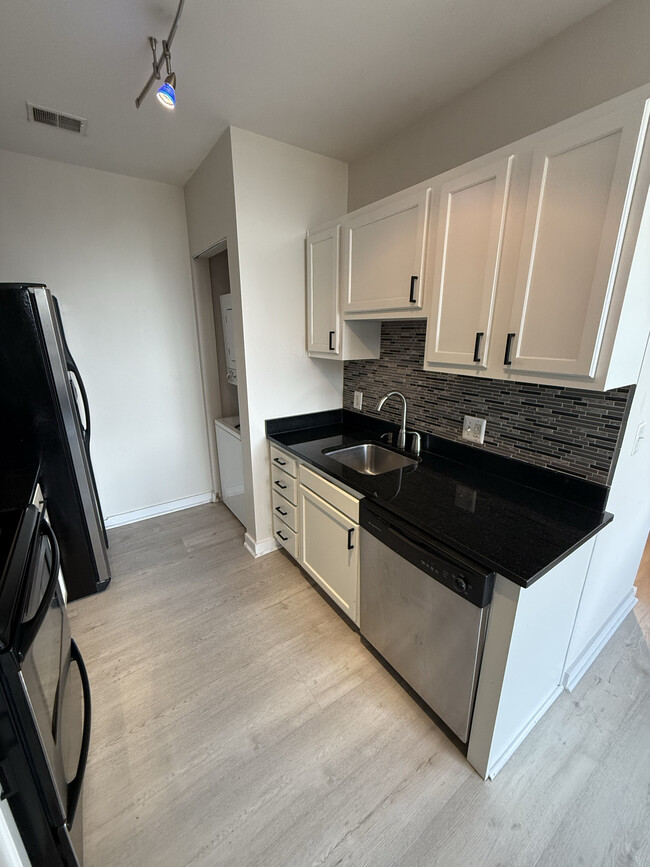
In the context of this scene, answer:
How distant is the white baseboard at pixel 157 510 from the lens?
2.95 m

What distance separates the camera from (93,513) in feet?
6.86

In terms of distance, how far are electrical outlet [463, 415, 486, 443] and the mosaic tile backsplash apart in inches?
1.0

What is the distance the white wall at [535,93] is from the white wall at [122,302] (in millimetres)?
1801

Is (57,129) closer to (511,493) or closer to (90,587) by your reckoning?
(90,587)

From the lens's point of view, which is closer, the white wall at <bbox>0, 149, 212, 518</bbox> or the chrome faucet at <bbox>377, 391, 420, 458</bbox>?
the chrome faucet at <bbox>377, 391, 420, 458</bbox>

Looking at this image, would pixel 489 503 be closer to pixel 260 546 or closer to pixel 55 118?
pixel 260 546

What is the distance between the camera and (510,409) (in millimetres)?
1616

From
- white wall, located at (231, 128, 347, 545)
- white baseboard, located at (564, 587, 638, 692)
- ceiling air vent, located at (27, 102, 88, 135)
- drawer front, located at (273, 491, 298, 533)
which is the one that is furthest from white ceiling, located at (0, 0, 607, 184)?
white baseboard, located at (564, 587, 638, 692)

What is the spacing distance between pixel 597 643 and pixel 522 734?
673mm

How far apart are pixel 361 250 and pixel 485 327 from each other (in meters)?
0.85

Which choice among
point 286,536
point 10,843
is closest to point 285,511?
point 286,536

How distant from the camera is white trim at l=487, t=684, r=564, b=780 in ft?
4.23

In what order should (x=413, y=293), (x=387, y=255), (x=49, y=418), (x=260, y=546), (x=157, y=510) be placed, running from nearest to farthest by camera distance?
1. (x=413, y=293)
2. (x=387, y=255)
3. (x=49, y=418)
4. (x=260, y=546)
5. (x=157, y=510)

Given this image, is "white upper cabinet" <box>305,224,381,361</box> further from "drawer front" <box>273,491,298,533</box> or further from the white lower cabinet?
"drawer front" <box>273,491,298,533</box>
